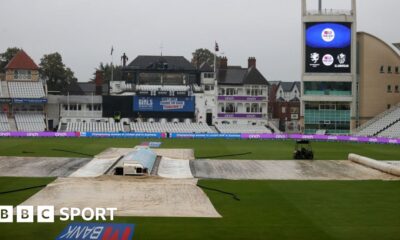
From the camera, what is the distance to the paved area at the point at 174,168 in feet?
131

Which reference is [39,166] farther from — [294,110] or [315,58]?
[294,110]

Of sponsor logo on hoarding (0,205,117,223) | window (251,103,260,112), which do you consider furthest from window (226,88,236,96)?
sponsor logo on hoarding (0,205,117,223)

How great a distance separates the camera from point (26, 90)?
102062 millimetres

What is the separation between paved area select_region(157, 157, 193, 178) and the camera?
4006cm

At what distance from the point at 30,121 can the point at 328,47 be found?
5038 cm

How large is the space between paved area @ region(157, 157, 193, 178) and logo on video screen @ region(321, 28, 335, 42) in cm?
4636

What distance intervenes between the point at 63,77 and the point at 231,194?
11324 cm

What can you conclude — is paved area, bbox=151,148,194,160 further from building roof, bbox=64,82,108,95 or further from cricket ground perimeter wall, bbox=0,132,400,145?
building roof, bbox=64,82,108,95

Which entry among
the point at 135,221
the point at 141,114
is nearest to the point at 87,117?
the point at 141,114

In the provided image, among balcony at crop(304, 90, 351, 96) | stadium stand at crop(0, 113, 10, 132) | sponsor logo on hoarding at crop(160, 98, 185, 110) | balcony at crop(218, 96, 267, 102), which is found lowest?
stadium stand at crop(0, 113, 10, 132)

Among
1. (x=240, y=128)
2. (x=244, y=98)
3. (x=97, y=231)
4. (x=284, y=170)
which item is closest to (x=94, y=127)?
(x=240, y=128)

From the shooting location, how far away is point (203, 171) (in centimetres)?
4294

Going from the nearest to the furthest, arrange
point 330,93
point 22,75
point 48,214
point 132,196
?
point 48,214 → point 132,196 → point 330,93 → point 22,75

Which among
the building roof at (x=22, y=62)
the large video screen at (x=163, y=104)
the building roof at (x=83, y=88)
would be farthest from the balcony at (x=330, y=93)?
the building roof at (x=22, y=62)
